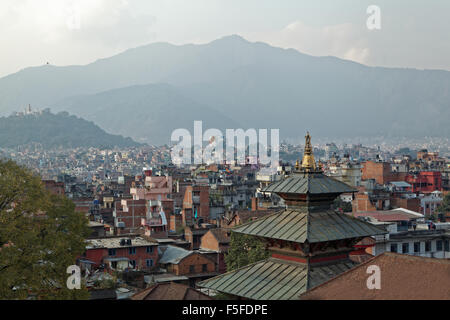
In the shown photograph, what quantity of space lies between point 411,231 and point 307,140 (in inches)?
1072

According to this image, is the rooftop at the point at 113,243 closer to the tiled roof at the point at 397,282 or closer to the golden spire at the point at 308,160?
the golden spire at the point at 308,160

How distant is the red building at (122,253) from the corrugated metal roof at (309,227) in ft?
82.4

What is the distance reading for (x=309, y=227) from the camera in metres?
12.3

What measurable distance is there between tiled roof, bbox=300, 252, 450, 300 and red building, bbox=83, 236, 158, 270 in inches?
1126

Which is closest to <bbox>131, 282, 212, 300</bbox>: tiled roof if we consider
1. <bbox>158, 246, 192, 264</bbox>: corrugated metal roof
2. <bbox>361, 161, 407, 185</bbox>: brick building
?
<bbox>158, 246, 192, 264</bbox>: corrugated metal roof

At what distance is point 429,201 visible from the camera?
6712 centimetres

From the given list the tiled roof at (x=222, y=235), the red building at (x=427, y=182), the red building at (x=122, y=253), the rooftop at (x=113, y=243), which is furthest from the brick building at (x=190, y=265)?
the red building at (x=427, y=182)

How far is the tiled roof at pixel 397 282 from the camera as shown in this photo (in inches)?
341

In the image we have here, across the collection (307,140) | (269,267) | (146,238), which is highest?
(307,140)

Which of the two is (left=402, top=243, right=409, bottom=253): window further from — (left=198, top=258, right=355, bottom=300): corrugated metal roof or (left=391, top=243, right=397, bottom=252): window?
(left=198, top=258, right=355, bottom=300): corrugated metal roof

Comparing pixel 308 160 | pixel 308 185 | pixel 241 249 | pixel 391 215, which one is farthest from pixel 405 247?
pixel 308 185

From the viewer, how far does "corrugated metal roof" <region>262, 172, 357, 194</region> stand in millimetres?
12734
